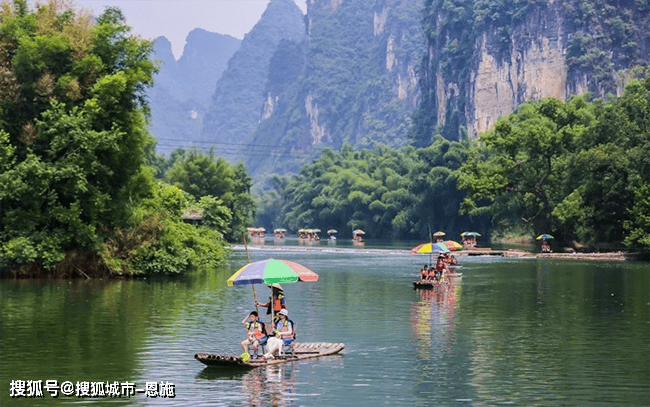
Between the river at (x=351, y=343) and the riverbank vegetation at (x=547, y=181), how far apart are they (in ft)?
88.5

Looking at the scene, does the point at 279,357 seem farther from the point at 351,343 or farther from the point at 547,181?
the point at 547,181

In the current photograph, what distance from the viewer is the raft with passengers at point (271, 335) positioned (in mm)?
25812

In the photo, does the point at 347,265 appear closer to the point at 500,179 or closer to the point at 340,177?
the point at 500,179

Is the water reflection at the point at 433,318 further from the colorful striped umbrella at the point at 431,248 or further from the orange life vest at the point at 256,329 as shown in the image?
the colorful striped umbrella at the point at 431,248

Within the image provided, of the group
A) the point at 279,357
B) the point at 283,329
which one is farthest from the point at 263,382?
the point at 283,329

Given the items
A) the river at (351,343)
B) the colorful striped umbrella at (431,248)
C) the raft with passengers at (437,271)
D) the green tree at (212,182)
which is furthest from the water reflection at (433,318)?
the green tree at (212,182)

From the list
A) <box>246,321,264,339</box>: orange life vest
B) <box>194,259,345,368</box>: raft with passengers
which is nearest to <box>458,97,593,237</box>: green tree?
<box>194,259,345,368</box>: raft with passengers

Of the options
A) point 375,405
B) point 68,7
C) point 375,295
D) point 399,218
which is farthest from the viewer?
point 399,218

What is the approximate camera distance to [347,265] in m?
74.2

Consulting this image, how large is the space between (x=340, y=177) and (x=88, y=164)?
122 metres

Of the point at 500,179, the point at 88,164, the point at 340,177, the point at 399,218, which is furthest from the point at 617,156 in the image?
the point at 340,177

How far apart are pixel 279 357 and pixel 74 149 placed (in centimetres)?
2805

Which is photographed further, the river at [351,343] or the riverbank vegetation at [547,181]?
the riverbank vegetation at [547,181]

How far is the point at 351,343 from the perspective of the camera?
30875 millimetres
